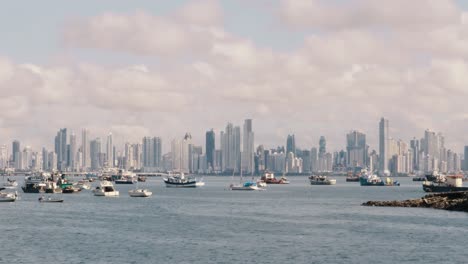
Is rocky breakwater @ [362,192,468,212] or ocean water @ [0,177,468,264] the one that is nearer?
ocean water @ [0,177,468,264]

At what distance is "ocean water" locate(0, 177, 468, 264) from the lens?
248ft

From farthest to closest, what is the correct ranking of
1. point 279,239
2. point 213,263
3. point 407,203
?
point 407,203, point 279,239, point 213,263

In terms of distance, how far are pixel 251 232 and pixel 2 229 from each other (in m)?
32.5

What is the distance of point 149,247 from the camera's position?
8338 centimetres

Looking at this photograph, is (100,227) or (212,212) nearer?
(100,227)

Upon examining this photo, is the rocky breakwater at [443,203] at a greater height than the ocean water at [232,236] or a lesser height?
greater

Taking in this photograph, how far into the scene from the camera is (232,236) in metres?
93.8

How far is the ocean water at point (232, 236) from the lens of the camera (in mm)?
75688

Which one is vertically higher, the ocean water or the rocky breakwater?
the rocky breakwater

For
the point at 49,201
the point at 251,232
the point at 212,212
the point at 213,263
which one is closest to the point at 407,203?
the point at 212,212

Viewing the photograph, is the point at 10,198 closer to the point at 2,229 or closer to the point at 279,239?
the point at 2,229

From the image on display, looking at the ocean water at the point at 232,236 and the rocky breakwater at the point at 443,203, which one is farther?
the rocky breakwater at the point at 443,203

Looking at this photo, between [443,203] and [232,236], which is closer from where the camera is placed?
[232,236]

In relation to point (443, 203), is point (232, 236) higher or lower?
lower
